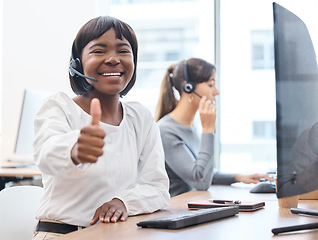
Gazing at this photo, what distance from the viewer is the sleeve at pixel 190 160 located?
2111 mm

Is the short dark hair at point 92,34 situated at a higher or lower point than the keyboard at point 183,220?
higher

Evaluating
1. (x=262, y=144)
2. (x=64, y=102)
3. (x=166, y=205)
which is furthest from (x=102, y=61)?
(x=262, y=144)

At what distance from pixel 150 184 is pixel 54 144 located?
0.43m

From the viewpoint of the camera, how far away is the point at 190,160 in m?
2.16

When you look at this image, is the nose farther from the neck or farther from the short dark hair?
the neck

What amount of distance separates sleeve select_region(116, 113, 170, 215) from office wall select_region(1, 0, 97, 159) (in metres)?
2.77

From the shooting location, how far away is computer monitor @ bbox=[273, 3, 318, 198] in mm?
1170

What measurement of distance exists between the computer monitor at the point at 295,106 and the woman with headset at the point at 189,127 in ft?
3.00

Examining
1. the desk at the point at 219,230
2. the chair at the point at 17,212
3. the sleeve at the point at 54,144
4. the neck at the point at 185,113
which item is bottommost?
the chair at the point at 17,212

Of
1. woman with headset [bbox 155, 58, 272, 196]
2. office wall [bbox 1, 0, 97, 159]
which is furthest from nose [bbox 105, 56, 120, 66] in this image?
office wall [bbox 1, 0, 97, 159]

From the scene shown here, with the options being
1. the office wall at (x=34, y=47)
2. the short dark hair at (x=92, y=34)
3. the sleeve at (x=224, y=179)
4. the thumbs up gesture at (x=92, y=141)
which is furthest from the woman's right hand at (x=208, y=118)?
the office wall at (x=34, y=47)

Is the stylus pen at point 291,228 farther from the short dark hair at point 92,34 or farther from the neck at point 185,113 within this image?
the neck at point 185,113

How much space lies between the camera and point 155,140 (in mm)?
1514

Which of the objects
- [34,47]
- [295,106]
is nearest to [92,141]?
[295,106]
